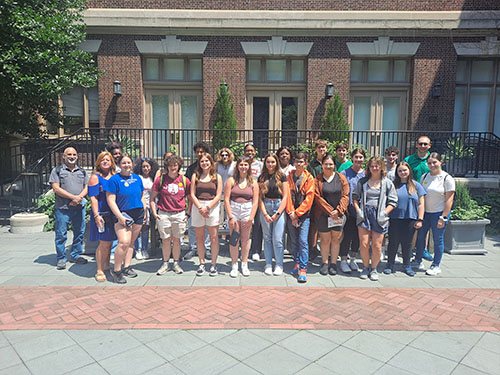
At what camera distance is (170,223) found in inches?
218

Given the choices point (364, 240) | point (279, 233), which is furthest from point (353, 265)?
point (279, 233)

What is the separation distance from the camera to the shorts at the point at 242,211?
557 cm

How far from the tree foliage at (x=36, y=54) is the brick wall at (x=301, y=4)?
8.53ft

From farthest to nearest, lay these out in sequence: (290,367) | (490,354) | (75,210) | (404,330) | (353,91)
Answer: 1. (353,91)
2. (75,210)
3. (404,330)
4. (490,354)
5. (290,367)

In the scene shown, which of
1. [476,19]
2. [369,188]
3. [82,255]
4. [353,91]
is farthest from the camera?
[353,91]

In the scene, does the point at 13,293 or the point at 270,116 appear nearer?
the point at 13,293

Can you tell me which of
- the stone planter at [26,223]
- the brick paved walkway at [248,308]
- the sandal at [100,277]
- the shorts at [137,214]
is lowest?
the brick paved walkway at [248,308]

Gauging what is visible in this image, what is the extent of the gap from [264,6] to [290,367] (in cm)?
1195

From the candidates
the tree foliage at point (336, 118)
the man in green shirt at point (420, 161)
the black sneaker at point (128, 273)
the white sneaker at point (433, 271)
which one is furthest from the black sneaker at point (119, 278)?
the tree foliage at point (336, 118)

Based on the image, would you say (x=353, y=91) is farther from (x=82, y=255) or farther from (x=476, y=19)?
(x=82, y=255)

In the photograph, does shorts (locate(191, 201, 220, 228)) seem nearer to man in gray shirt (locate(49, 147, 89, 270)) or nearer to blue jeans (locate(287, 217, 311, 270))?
blue jeans (locate(287, 217, 311, 270))

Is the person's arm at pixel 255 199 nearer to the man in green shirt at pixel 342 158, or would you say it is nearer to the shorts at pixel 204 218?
the shorts at pixel 204 218

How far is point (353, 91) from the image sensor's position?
13094mm

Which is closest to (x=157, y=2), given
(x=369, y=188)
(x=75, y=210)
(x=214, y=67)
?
(x=214, y=67)
